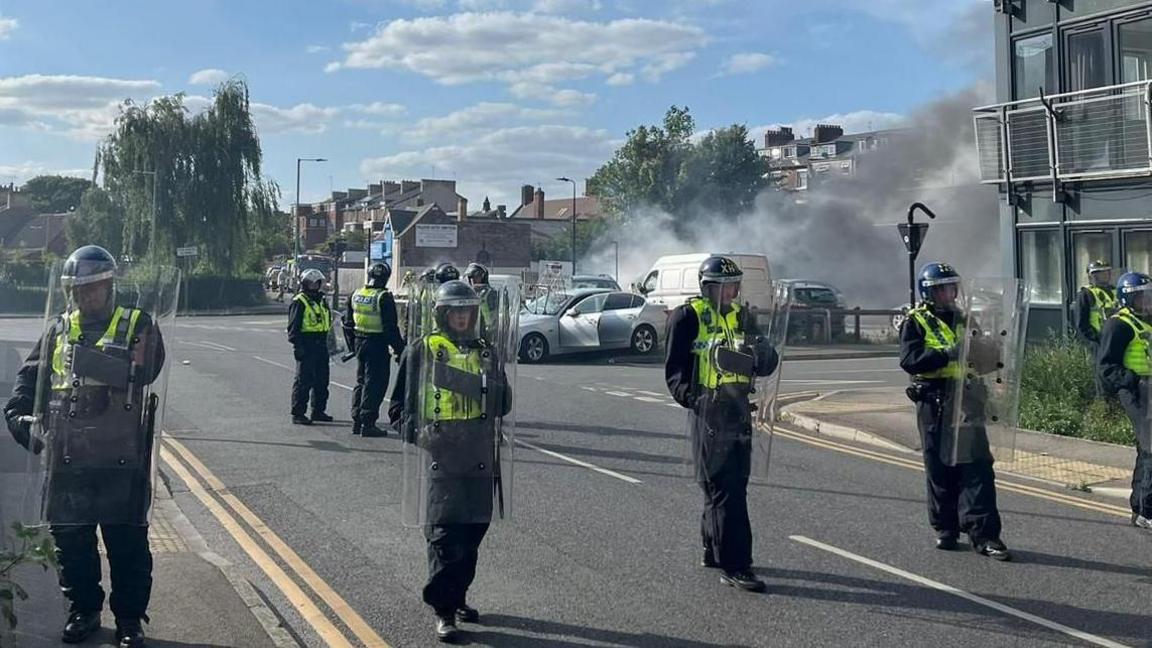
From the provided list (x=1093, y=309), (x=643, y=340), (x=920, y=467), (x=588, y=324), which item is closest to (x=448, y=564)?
(x=920, y=467)

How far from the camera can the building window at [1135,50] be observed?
14398mm

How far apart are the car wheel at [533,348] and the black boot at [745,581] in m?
16.4

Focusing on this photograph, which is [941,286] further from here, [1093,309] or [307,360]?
[307,360]

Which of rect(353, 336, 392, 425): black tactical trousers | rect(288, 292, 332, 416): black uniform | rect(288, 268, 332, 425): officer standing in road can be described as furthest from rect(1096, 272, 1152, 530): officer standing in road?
A: rect(288, 292, 332, 416): black uniform

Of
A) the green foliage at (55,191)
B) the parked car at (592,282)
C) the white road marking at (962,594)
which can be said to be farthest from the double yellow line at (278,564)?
the green foliage at (55,191)

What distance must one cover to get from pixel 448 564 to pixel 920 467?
6.57 metres

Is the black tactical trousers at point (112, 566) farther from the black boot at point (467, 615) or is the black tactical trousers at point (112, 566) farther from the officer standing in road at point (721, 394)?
the officer standing in road at point (721, 394)

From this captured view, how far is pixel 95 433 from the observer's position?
4953 mm

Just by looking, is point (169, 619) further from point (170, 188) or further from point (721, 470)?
point (170, 188)

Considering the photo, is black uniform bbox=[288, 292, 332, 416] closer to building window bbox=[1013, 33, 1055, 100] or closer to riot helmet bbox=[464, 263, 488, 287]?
riot helmet bbox=[464, 263, 488, 287]

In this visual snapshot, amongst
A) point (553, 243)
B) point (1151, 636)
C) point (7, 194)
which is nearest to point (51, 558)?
point (1151, 636)

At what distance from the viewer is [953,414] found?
22.6ft

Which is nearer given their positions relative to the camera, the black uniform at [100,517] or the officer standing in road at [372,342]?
the black uniform at [100,517]

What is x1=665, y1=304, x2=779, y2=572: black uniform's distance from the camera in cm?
615
